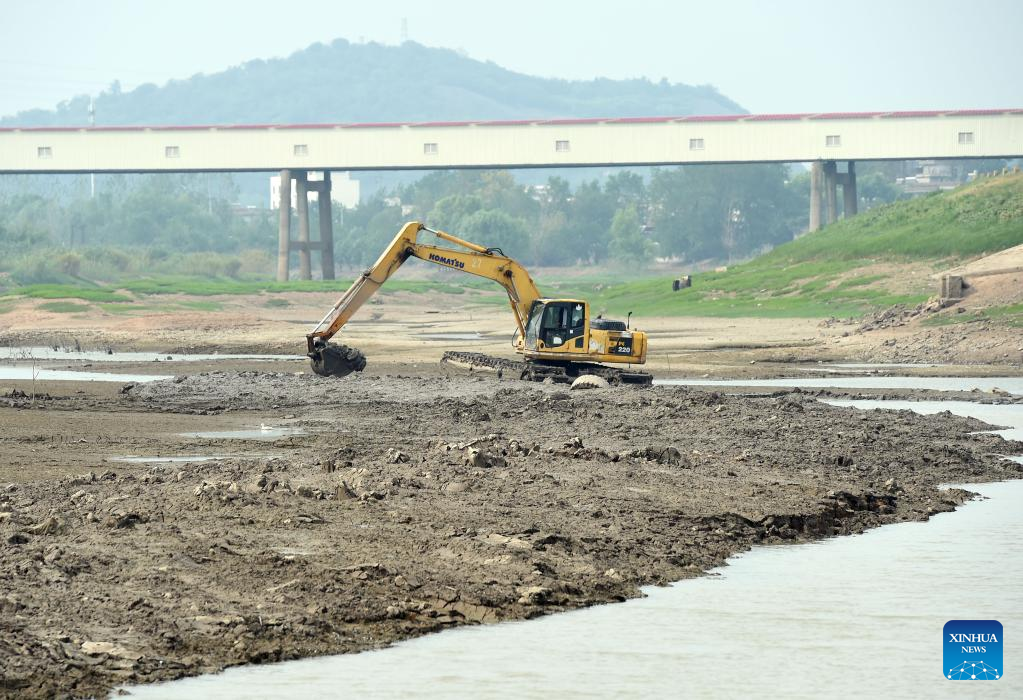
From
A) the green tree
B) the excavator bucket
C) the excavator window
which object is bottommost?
the excavator bucket

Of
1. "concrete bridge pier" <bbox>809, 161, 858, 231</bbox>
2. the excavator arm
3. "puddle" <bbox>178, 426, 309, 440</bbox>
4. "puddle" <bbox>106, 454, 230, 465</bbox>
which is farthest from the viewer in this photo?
"concrete bridge pier" <bbox>809, 161, 858, 231</bbox>

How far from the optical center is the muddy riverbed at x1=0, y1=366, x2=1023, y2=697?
44.6 ft

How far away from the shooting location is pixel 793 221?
18700 centimetres

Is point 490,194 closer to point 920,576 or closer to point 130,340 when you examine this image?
point 130,340

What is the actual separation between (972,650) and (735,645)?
1917 mm

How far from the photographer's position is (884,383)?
41469mm

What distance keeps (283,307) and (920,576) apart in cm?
7029

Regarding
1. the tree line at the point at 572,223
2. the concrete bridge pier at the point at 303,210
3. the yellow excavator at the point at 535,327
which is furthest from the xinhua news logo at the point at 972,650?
the tree line at the point at 572,223

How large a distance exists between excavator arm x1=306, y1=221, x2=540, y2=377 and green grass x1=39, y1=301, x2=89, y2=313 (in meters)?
35.7

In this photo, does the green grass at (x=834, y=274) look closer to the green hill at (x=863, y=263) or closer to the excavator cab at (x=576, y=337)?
the green hill at (x=863, y=263)

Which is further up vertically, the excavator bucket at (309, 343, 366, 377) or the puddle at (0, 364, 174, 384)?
the excavator bucket at (309, 343, 366, 377)

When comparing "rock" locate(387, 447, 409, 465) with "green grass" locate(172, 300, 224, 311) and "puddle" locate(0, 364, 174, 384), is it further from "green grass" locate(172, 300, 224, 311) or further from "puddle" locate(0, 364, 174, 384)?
"green grass" locate(172, 300, 224, 311)

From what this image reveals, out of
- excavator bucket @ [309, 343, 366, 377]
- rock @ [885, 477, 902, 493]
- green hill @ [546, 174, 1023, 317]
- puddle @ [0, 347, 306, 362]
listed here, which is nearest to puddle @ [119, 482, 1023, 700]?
rock @ [885, 477, 902, 493]

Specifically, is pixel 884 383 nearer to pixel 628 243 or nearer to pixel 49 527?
pixel 49 527
